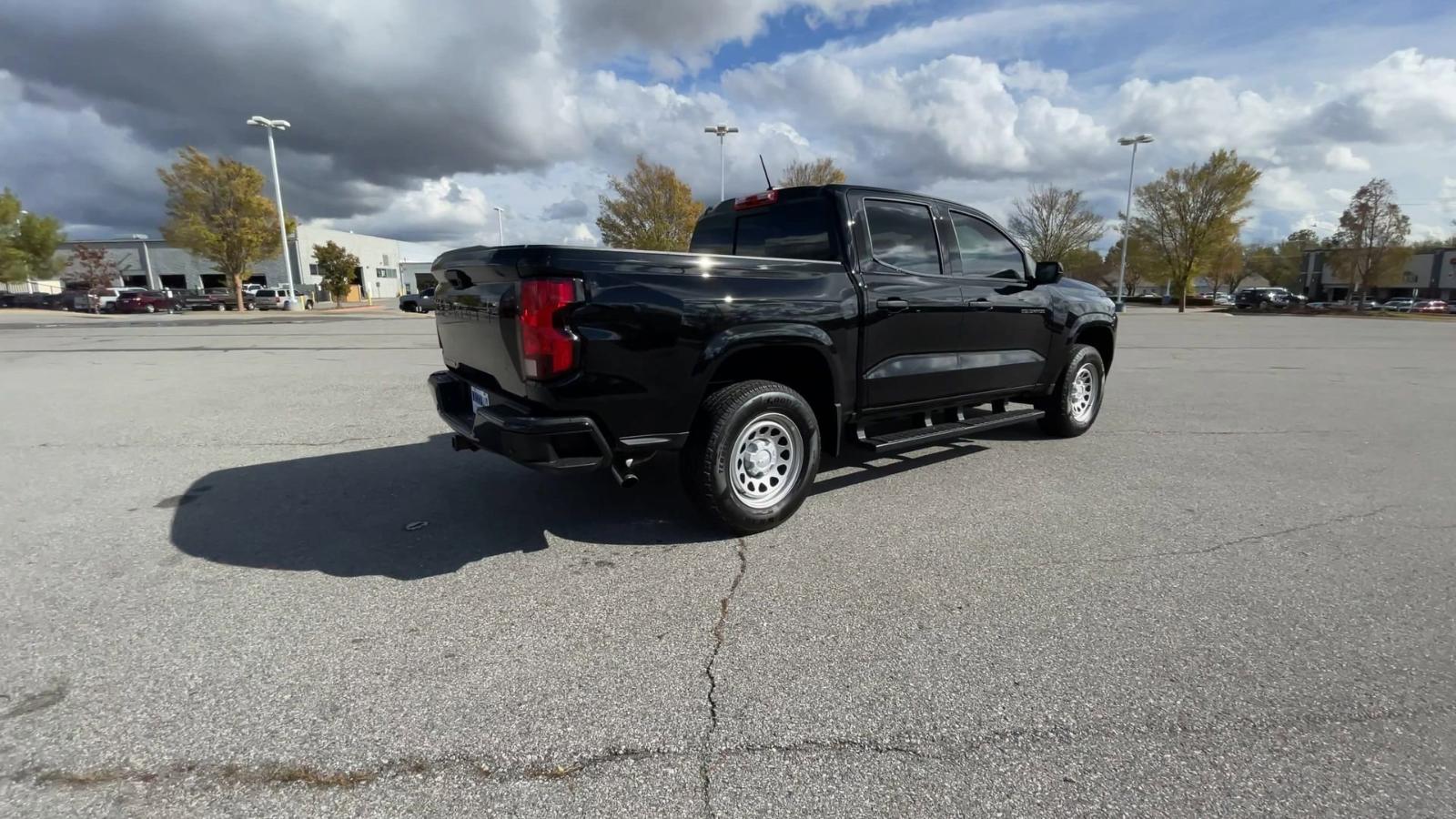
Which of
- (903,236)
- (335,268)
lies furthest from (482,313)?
(335,268)

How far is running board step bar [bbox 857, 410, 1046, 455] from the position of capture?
436 centimetres

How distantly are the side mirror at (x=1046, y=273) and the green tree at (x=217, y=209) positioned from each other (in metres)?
45.5

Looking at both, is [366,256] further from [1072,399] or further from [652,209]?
[1072,399]

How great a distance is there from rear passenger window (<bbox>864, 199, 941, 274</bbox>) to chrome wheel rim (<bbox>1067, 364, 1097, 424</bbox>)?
233 centimetres

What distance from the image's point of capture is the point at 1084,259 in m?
50.9

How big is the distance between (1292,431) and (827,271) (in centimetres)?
576

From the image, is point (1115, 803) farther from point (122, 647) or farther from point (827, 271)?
point (122, 647)

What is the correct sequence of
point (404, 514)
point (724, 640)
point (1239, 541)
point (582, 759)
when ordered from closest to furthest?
point (582, 759) → point (724, 640) → point (1239, 541) → point (404, 514)

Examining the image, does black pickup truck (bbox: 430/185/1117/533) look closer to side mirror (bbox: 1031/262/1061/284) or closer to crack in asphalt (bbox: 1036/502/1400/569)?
side mirror (bbox: 1031/262/1061/284)

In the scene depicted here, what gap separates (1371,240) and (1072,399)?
60305 millimetres

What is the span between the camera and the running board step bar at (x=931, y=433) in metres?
4.36

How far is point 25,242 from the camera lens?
159 ft

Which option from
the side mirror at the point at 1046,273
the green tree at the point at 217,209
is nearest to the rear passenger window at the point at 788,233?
the side mirror at the point at 1046,273

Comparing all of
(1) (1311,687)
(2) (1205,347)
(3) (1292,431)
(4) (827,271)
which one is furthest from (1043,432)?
(2) (1205,347)
